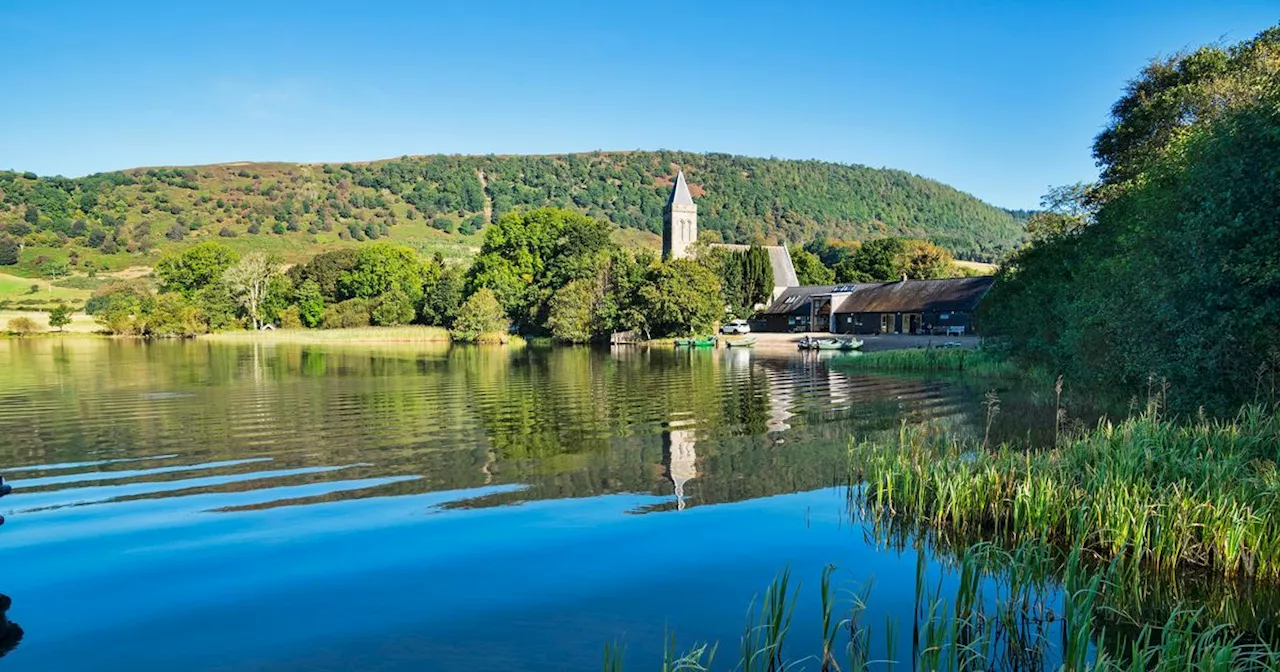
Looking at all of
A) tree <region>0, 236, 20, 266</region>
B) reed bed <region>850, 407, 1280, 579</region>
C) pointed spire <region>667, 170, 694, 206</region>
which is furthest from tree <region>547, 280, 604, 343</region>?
tree <region>0, 236, 20, 266</region>

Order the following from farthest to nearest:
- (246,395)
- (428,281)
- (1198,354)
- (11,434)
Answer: (428,281), (246,395), (11,434), (1198,354)

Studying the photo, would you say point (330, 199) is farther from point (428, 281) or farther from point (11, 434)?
point (11, 434)

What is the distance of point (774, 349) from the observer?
62031 mm

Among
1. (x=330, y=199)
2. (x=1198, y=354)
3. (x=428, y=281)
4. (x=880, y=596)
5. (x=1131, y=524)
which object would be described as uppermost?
(x=330, y=199)

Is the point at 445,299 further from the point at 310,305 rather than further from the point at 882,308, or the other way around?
the point at 882,308

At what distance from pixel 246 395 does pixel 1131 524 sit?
27485 millimetres

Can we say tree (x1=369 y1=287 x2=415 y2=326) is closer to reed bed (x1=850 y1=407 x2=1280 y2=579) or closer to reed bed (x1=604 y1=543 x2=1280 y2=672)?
reed bed (x1=850 y1=407 x2=1280 y2=579)

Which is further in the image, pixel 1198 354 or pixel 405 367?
pixel 405 367

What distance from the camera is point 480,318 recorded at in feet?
262

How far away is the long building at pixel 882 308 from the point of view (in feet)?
213

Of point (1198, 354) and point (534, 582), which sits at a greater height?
point (1198, 354)

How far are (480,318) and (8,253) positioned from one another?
78161mm

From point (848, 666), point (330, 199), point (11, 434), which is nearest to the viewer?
point (848, 666)

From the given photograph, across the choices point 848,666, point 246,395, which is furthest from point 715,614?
point 246,395
